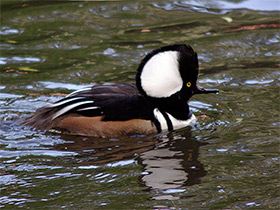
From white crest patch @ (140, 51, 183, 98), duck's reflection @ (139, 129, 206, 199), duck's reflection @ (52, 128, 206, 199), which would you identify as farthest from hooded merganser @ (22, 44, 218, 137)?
duck's reflection @ (139, 129, 206, 199)

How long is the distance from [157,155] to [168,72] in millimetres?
1112

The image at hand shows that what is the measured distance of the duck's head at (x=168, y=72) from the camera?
6.45 meters

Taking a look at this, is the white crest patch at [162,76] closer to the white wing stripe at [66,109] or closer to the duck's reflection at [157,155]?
the duck's reflection at [157,155]

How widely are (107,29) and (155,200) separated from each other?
6.17 metres

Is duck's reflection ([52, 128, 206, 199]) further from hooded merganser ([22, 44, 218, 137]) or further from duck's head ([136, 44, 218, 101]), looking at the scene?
duck's head ([136, 44, 218, 101])

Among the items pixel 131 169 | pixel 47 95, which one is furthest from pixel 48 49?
pixel 131 169

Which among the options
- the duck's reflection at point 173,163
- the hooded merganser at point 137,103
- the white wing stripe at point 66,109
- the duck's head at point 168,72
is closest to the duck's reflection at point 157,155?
the duck's reflection at point 173,163

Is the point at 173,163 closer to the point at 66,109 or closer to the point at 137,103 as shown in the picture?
the point at 137,103

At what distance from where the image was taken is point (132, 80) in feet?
27.3

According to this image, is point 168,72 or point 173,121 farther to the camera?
point 173,121

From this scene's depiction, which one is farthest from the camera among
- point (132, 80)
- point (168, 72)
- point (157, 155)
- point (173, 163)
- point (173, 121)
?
point (132, 80)

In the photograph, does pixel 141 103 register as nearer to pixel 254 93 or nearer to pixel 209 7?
pixel 254 93

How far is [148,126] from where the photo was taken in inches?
261

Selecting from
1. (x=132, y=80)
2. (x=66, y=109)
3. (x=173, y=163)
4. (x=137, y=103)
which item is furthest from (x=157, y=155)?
(x=132, y=80)
